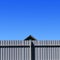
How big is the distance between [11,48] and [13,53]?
0.24m

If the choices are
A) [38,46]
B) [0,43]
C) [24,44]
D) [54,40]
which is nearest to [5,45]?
[0,43]

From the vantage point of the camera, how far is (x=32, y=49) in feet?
30.9

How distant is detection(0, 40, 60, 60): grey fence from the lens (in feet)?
30.6

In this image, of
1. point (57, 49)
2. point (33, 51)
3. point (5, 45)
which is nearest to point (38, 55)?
point (33, 51)

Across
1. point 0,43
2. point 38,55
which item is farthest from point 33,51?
point 0,43

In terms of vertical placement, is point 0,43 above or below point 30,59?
above

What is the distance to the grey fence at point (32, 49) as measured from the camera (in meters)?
9.32

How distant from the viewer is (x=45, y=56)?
9367 millimetres

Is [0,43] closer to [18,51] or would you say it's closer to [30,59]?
[18,51]

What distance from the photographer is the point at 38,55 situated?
9.38m

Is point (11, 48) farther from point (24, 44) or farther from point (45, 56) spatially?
point (45, 56)

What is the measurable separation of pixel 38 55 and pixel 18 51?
90 cm

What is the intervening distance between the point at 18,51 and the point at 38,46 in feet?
3.01

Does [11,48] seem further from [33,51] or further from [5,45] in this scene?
[33,51]
